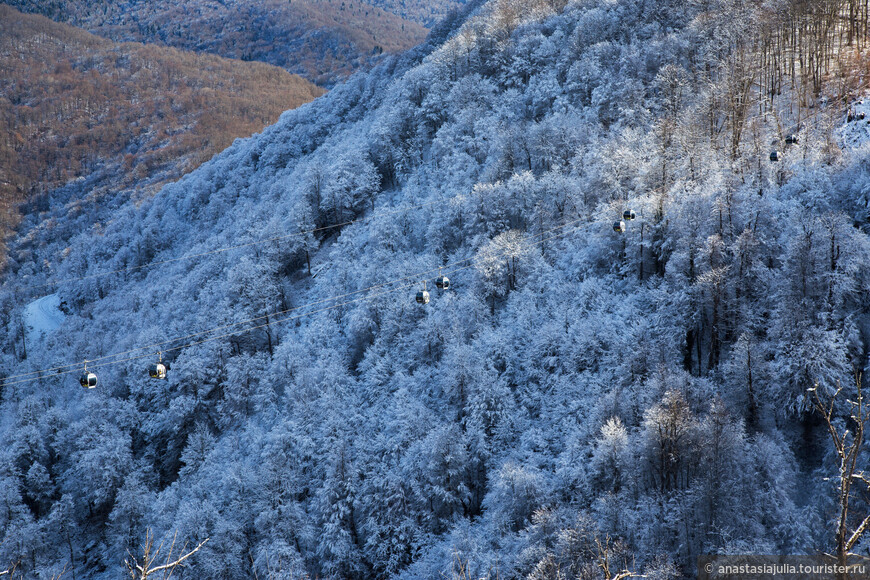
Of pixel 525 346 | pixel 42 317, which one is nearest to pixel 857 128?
pixel 525 346

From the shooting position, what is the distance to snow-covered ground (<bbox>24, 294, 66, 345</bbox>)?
12217 cm

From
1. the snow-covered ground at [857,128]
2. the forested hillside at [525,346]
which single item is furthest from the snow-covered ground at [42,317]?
the snow-covered ground at [857,128]

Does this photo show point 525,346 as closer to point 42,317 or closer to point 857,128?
point 857,128

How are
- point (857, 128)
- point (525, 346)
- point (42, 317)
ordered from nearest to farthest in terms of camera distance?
point (857, 128)
point (525, 346)
point (42, 317)

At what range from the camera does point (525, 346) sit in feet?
192

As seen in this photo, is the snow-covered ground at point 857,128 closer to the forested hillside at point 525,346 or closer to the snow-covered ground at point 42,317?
the forested hillside at point 525,346

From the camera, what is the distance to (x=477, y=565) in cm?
4281

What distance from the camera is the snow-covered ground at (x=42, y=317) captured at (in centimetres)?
12217

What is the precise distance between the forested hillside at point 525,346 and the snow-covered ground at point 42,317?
19073mm

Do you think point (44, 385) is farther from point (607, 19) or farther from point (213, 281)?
point (607, 19)

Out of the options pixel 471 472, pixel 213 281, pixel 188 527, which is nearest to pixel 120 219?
pixel 213 281

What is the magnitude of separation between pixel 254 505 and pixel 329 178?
180ft

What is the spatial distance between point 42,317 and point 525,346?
115 m

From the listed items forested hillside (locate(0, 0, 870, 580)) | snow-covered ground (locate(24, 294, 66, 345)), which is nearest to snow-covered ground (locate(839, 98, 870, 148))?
forested hillside (locate(0, 0, 870, 580))
